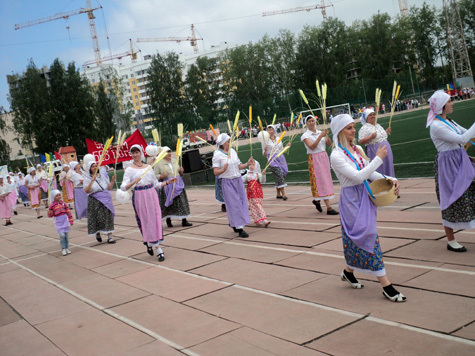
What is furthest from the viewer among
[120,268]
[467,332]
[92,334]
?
[120,268]

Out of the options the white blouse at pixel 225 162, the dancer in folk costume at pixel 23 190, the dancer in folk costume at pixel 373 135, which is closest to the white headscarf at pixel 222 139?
the white blouse at pixel 225 162

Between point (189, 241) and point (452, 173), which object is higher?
point (452, 173)

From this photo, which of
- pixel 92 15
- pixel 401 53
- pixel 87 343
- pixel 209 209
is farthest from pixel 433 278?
pixel 92 15

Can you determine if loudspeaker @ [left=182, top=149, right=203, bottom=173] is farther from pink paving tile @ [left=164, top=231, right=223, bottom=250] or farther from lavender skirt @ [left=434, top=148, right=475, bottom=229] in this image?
lavender skirt @ [left=434, top=148, right=475, bottom=229]

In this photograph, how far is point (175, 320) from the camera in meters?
5.40

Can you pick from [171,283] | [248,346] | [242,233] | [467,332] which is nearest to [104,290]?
[171,283]

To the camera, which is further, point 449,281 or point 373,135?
point 373,135

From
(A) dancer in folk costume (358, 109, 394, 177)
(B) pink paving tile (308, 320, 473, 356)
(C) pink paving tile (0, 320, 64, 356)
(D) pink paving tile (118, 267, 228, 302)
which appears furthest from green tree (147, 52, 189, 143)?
(B) pink paving tile (308, 320, 473, 356)

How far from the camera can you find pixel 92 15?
143 meters

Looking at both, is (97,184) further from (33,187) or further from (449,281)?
(33,187)

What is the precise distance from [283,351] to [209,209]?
963 cm

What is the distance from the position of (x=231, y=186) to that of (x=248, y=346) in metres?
5.00

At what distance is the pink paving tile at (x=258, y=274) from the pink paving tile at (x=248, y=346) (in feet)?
3.86

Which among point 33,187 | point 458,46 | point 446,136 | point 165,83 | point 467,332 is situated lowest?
point 467,332
